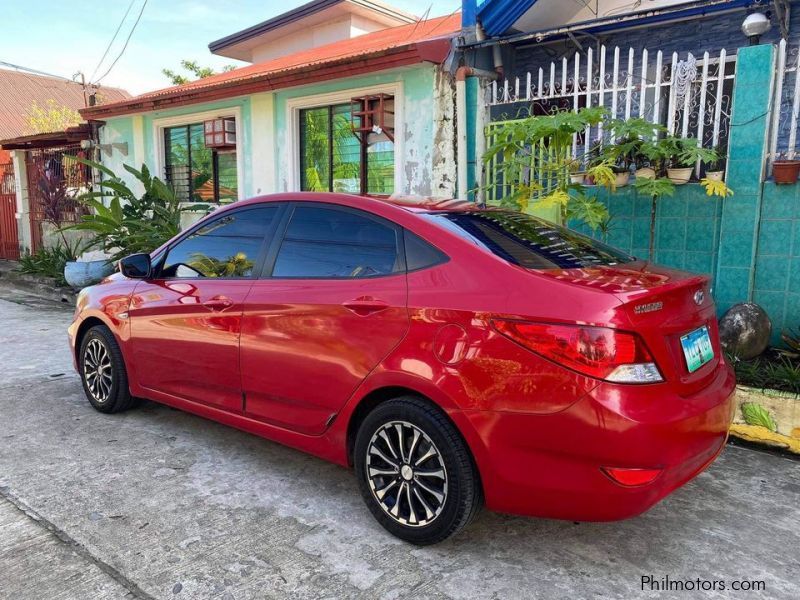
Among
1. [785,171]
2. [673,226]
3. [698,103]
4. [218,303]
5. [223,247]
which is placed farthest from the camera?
[698,103]

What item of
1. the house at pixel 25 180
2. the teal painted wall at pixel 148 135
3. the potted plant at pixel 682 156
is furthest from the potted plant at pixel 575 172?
the house at pixel 25 180

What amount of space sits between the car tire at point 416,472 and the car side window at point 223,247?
1.23 m

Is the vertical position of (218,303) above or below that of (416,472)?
above

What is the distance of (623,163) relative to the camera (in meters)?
5.55

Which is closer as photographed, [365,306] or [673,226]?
[365,306]

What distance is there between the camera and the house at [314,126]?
23.7 ft

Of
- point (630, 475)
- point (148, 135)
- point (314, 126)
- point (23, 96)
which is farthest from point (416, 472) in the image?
point (23, 96)

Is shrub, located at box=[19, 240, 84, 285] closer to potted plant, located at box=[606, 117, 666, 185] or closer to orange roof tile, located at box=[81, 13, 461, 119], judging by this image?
orange roof tile, located at box=[81, 13, 461, 119]

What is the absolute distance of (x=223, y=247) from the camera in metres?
3.66

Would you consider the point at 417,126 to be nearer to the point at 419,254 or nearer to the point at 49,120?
the point at 419,254

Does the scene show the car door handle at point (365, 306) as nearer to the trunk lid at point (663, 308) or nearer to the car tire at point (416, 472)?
the car tire at point (416, 472)

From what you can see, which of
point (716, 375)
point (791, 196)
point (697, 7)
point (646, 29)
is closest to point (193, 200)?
point (646, 29)

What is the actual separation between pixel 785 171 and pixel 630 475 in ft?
12.0

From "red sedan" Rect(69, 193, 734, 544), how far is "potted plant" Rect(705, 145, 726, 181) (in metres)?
2.42
